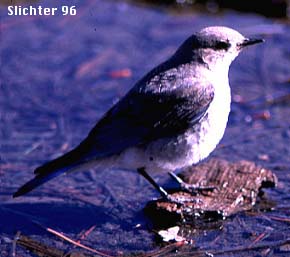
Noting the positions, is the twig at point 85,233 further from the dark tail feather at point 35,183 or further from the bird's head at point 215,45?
the bird's head at point 215,45

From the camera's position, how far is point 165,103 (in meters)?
5.71

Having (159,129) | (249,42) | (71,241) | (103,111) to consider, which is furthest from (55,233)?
(103,111)

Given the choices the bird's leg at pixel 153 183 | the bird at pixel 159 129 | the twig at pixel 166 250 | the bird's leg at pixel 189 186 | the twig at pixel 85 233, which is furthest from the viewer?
the bird's leg at pixel 189 186

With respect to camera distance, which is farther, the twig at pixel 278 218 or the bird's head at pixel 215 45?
the bird's head at pixel 215 45

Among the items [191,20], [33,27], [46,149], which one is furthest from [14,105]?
[191,20]

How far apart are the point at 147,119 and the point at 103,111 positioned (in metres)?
1.63

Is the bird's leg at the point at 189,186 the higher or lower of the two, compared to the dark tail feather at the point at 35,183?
lower

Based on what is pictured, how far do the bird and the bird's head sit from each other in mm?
122

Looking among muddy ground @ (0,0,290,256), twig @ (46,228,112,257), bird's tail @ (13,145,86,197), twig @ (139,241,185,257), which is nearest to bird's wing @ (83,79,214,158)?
bird's tail @ (13,145,86,197)

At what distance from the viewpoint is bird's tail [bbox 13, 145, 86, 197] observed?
17.8 ft

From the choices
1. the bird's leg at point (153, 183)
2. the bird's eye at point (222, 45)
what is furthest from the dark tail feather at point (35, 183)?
the bird's eye at point (222, 45)

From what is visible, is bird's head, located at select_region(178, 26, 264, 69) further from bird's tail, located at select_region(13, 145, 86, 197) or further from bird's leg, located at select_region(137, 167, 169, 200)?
bird's tail, located at select_region(13, 145, 86, 197)

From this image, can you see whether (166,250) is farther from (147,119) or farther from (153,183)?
(147,119)

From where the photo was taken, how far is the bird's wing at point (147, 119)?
18.4 ft
